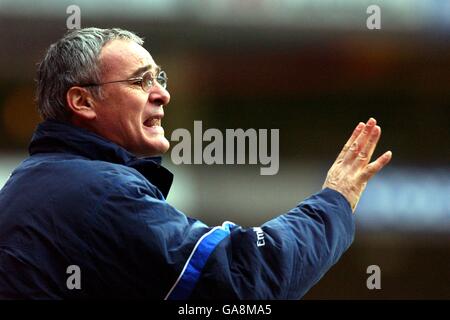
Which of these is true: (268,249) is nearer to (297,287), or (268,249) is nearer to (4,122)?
(297,287)

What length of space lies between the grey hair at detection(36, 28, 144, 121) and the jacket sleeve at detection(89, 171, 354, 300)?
560mm

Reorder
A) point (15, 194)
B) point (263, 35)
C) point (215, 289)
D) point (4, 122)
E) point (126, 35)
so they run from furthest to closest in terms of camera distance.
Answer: point (263, 35) < point (4, 122) < point (126, 35) < point (15, 194) < point (215, 289)

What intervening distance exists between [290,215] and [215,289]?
1.23ft

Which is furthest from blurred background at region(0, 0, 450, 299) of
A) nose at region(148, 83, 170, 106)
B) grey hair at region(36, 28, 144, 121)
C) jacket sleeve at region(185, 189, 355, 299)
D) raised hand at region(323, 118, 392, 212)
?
jacket sleeve at region(185, 189, 355, 299)

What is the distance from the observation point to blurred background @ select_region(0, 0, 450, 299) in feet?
27.9

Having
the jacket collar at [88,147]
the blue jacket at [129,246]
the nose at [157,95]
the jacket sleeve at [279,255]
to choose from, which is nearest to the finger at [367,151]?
the jacket sleeve at [279,255]

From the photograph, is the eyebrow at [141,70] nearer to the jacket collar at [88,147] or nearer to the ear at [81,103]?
the ear at [81,103]

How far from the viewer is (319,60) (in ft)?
30.0

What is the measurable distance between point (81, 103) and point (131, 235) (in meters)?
0.66

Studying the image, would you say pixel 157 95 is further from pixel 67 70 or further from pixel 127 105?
pixel 67 70

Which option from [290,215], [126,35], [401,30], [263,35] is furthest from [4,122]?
[290,215]

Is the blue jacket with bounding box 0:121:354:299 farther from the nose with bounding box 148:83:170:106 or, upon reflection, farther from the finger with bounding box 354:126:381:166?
the nose with bounding box 148:83:170:106

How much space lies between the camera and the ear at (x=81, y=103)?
112 inches

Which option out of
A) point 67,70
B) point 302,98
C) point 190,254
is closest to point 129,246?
point 190,254
